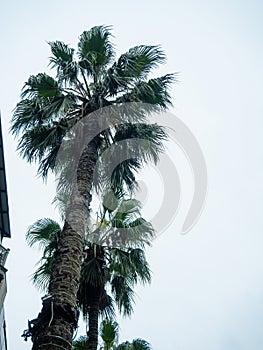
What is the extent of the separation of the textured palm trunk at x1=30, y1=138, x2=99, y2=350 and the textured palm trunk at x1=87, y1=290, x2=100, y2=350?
456cm

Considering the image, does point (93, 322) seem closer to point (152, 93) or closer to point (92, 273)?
point (92, 273)

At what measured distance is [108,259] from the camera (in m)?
12.1

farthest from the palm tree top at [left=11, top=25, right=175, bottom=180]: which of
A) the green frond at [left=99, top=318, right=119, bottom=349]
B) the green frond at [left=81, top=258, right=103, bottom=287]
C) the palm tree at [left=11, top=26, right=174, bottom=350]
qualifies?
the green frond at [left=99, top=318, right=119, bottom=349]

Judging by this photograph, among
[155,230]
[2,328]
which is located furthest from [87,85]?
[2,328]

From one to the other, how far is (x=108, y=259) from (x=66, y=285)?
6.11 metres

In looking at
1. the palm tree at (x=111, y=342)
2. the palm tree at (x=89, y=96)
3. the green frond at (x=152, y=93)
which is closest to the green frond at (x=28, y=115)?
the palm tree at (x=89, y=96)

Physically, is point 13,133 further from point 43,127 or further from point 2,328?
point 2,328

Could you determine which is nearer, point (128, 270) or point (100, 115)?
point (100, 115)

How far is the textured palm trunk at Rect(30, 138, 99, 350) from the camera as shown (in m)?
5.25

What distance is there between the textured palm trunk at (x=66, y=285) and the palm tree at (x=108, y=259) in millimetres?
4083

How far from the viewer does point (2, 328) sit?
1845cm

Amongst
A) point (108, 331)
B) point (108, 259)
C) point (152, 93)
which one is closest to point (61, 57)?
point (152, 93)

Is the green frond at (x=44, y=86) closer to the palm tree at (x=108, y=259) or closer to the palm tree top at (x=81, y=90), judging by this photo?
the palm tree top at (x=81, y=90)

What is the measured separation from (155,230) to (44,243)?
3318 millimetres
